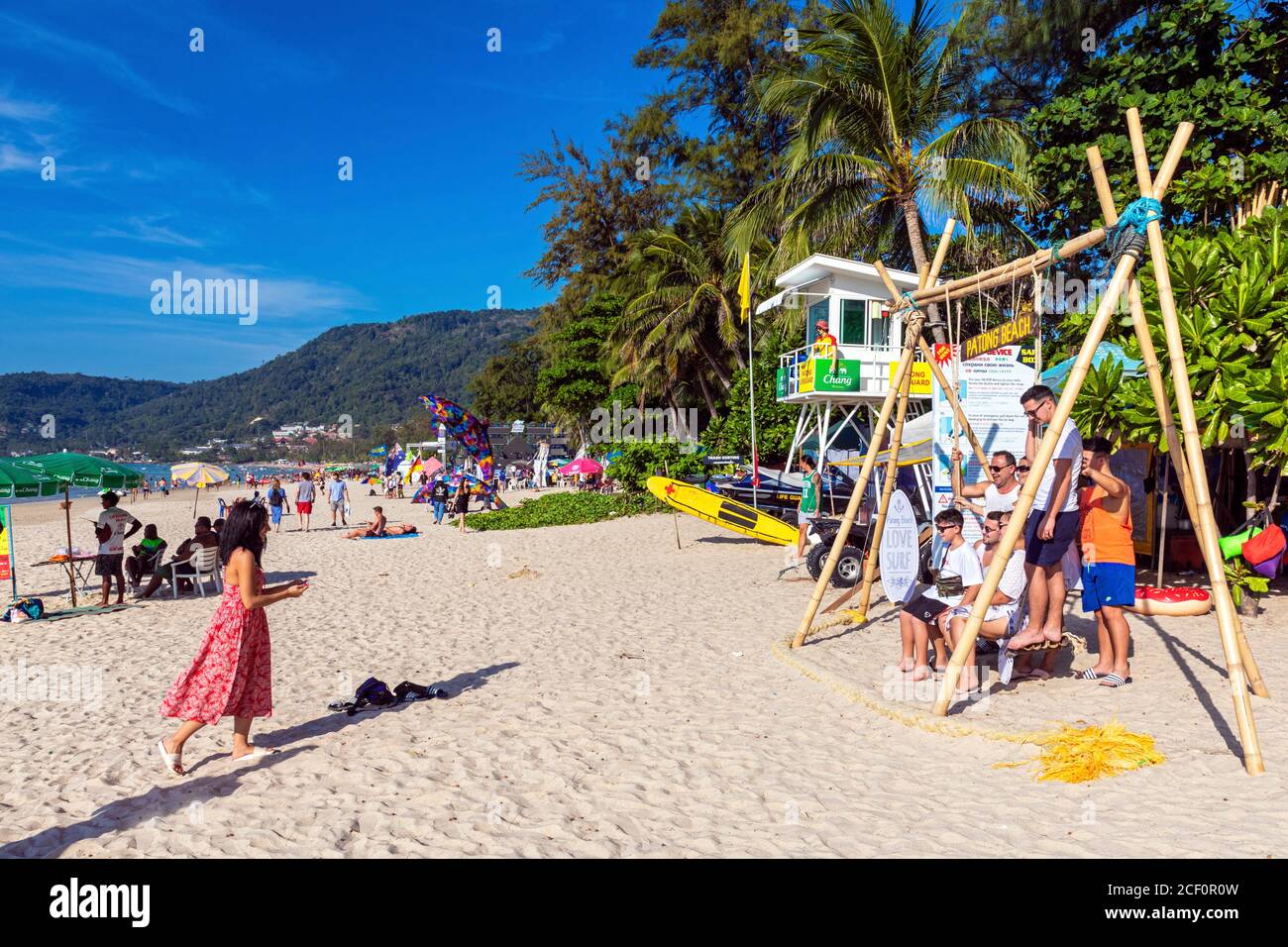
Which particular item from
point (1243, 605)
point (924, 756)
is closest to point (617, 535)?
point (1243, 605)

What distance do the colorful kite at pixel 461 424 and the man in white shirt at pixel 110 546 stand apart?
40.1ft

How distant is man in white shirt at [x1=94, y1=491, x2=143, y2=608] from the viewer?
11.6m

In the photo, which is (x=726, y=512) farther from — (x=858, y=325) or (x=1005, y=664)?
(x=1005, y=664)

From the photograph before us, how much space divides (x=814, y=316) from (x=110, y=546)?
1308 cm

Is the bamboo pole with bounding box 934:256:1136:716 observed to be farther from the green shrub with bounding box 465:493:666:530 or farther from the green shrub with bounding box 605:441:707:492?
the green shrub with bounding box 465:493:666:530

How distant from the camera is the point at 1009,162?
49.1 ft

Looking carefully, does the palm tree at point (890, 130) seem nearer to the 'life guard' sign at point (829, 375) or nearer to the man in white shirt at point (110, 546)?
the 'life guard' sign at point (829, 375)

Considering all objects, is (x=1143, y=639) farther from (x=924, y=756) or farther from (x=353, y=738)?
(x=353, y=738)

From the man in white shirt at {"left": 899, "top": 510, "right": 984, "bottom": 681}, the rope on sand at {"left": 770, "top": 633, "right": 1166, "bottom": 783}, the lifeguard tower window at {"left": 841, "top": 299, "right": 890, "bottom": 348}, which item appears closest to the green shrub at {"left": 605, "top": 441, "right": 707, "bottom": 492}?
the lifeguard tower window at {"left": 841, "top": 299, "right": 890, "bottom": 348}

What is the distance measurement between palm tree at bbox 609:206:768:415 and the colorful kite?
6.70 m

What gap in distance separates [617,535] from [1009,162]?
11.3 metres

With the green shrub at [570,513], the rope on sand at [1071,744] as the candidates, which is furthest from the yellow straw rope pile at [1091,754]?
the green shrub at [570,513]

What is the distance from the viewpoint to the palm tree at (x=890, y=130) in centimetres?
1440
